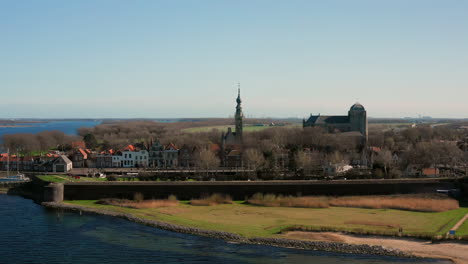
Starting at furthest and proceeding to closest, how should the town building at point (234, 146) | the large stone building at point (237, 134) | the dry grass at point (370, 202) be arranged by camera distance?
1. the large stone building at point (237, 134)
2. the town building at point (234, 146)
3. the dry grass at point (370, 202)

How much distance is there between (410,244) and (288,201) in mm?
19549

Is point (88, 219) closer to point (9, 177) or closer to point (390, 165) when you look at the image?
point (9, 177)

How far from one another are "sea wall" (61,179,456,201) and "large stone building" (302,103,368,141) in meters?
57.7

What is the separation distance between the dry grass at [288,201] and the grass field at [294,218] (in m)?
1.43

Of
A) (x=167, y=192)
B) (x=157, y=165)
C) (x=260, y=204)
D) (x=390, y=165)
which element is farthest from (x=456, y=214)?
(x=157, y=165)

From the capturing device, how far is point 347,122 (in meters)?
126

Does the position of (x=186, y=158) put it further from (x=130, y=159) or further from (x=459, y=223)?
(x=459, y=223)

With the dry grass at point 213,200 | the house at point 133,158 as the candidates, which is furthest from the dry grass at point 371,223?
the house at point 133,158

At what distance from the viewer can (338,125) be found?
4980 inches

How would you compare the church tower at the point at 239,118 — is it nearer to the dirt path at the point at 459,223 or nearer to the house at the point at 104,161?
the house at the point at 104,161

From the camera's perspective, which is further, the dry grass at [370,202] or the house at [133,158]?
the house at [133,158]

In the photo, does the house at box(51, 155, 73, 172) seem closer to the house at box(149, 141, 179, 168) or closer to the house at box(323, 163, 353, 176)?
the house at box(149, 141, 179, 168)

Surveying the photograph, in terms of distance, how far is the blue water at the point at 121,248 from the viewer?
38.6 metres

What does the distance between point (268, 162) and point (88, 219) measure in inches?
1270
